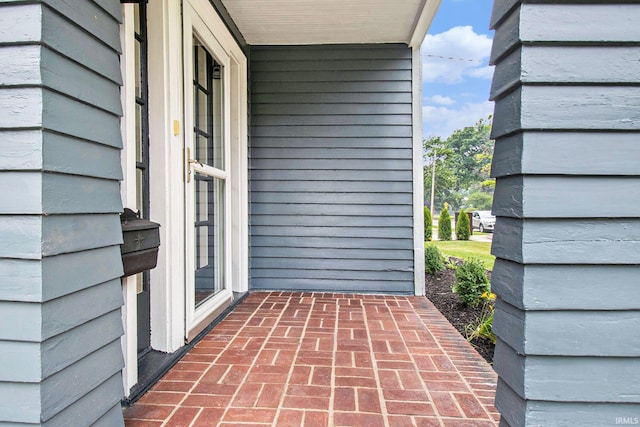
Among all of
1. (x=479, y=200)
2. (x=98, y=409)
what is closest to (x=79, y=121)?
(x=98, y=409)

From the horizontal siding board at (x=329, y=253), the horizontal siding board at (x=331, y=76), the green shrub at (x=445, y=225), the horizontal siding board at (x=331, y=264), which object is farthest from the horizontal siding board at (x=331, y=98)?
the green shrub at (x=445, y=225)

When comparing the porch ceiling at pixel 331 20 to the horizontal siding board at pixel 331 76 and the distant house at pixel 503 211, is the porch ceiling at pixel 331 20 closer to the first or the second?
the horizontal siding board at pixel 331 76

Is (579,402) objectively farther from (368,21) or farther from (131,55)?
(368,21)

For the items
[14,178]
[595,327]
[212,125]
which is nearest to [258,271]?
[212,125]

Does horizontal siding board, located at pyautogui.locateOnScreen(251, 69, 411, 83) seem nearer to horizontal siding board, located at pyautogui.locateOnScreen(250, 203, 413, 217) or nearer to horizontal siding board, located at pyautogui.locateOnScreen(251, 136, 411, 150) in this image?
horizontal siding board, located at pyautogui.locateOnScreen(251, 136, 411, 150)

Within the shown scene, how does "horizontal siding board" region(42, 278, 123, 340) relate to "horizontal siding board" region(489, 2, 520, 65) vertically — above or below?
below

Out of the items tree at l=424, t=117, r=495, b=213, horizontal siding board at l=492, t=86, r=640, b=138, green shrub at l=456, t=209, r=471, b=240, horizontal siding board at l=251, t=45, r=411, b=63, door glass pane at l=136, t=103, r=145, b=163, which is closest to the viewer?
horizontal siding board at l=492, t=86, r=640, b=138

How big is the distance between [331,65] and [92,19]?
9.34 feet

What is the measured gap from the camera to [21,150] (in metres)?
0.97

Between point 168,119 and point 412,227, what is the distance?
2562 millimetres

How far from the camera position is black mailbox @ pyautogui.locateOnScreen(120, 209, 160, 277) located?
4.75ft

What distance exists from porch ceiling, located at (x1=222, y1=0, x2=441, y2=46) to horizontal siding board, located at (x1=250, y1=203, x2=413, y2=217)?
66.0 inches

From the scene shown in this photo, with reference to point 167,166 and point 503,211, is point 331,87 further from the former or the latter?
point 503,211

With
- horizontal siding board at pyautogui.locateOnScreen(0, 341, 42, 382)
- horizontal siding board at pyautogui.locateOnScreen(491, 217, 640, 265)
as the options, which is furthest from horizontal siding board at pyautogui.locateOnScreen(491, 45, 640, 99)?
horizontal siding board at pyautogui.locateOnScreen(0, 341, 42, 382)
